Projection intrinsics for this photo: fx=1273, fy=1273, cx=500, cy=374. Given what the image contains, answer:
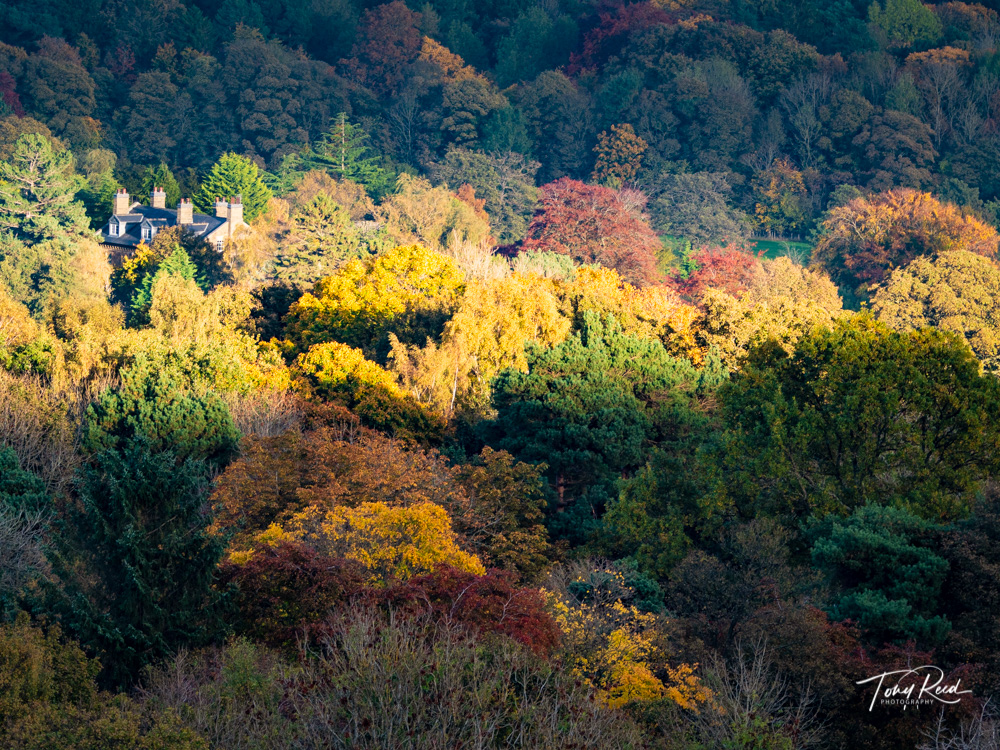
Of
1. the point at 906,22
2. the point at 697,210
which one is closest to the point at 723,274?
the point at 697,210

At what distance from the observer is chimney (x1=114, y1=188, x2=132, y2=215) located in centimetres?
9062

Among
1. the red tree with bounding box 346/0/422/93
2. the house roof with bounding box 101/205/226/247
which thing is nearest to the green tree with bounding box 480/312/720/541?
the house roof with bounding box 101/205/226/247

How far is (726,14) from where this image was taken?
12406cm

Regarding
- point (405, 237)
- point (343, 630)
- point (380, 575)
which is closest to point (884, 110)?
point (405, 237)

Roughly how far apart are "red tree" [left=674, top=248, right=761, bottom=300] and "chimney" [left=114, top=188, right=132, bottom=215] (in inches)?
1661

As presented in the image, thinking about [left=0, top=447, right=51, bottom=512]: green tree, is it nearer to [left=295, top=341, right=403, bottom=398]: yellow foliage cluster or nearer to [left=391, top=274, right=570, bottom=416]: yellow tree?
[left=295, top=341, right=403, bottom=398]: yellow foliage cluster

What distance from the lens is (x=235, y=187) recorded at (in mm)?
92750

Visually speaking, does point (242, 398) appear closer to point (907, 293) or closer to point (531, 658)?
point (531, 658)

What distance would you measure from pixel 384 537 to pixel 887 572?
9715 mm

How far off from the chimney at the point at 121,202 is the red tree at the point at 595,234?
30693 millimetres

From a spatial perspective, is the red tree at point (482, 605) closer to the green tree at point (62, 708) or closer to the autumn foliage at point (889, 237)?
the green tree at point (62, 708)

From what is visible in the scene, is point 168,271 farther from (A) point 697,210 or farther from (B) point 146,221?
(A) point 697,210

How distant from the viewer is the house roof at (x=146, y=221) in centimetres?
8694

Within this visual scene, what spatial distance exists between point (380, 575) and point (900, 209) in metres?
57.9
